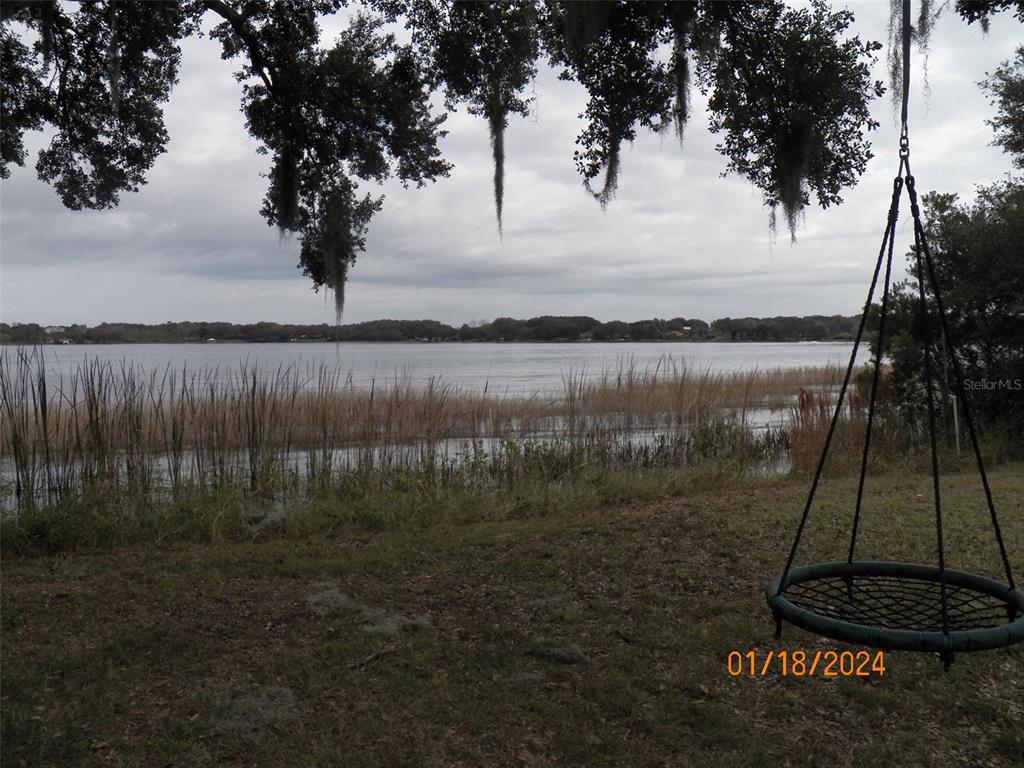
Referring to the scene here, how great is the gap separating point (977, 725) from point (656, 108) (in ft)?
Answer: 12.3

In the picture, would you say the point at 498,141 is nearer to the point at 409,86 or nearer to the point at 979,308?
the point at 409,86

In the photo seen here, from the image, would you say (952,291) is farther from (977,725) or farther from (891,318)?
(977,725)

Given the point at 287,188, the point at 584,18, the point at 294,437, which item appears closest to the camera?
the point at 584,18

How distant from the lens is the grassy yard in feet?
8.87

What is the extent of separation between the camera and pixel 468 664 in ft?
10.9

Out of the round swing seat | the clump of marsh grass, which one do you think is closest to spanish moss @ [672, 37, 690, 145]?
the round swing seat

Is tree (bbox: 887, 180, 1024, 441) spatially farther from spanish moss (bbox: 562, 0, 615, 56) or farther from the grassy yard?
spanish moss (bbox: 562, 0, 615, 56)

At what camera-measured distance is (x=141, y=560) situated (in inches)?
202

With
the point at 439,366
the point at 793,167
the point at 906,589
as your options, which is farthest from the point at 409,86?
the point at 439,366

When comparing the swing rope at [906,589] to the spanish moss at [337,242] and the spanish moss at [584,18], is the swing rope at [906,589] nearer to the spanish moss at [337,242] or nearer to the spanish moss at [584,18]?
the spanish moss at [584,18]
